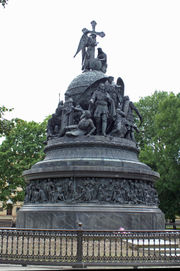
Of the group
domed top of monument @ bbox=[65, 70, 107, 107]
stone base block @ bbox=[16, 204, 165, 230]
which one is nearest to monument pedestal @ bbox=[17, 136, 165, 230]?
stone base block @ bbox=[16, 204, 165, 230]

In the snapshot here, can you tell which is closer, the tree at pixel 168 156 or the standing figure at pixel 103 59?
the standing figure at pixel 103 59

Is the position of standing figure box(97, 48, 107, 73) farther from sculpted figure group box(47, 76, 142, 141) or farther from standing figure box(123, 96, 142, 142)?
standing figure box(123, 96, 142, 142)

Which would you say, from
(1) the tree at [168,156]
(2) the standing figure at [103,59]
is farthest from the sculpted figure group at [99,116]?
(1) the tree at [168,156]

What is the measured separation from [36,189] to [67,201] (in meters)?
2.18

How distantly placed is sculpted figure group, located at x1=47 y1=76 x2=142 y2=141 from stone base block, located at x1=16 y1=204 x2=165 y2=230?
13.4 ft

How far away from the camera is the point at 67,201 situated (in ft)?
46.7

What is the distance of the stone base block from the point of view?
44.6 ft

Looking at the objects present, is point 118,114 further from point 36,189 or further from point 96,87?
point 36,189

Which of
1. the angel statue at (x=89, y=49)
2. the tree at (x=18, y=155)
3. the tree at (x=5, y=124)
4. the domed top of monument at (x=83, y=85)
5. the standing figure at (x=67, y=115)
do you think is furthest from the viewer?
the tree at (x=18, y=155)

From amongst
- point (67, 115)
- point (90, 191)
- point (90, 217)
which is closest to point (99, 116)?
point (67, 115)

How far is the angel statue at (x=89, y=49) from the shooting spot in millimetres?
21547

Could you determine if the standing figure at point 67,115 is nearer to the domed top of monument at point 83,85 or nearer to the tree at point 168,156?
the domed top of monument at point 83,85

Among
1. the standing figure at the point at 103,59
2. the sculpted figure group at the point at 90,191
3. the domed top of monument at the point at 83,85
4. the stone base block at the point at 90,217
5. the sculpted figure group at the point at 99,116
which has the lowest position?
the stone base block at the point at 90,217

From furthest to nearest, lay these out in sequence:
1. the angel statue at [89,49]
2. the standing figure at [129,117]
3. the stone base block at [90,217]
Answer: the angel statue at [89,49] → the standing figure at [129,117] → the stone base block at [90,217]
